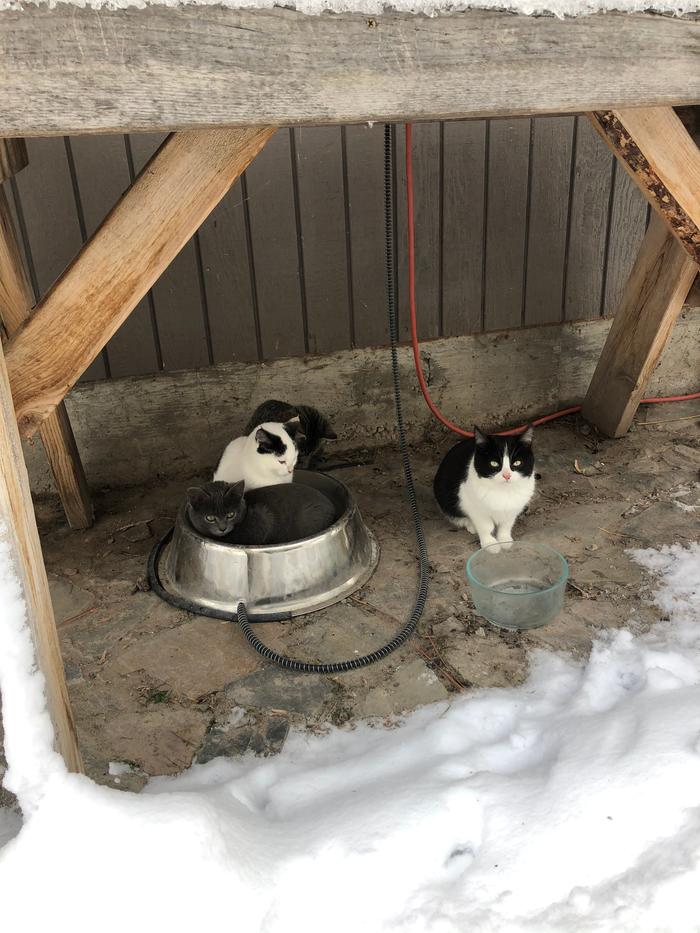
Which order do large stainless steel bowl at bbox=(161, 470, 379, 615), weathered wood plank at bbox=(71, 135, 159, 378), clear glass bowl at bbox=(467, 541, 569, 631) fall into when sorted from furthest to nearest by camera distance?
1. weathered wood plank at bbox=(71, 135, 159, 378)
2. large stainless steel bowl at bbox=(161, 470, 379, 615)
3. clear glass bowl at bbox=(467, 541, 569, 631)

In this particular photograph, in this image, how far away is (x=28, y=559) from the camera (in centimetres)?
141

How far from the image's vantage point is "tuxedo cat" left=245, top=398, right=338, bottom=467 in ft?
10.5

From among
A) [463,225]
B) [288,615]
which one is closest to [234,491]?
[288,615]

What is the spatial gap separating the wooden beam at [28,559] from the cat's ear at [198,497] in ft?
3.36

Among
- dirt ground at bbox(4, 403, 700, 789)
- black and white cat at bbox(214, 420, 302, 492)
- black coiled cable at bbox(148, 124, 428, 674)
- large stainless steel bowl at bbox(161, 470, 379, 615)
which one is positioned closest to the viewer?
dirt ground at bbox(4, 403, 700, 789)

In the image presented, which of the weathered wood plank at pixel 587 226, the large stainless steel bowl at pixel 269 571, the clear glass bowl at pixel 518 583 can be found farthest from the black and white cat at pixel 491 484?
the weathered wood plank at pixel 587 226

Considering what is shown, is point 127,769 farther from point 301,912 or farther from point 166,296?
point 166,296

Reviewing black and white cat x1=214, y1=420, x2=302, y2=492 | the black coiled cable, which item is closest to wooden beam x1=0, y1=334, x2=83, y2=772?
the black coiled cable

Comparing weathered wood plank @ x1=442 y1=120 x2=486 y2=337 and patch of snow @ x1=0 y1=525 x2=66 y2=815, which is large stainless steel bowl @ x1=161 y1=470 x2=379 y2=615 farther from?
weathered wood plank @ x1=442 y1=120 x2=486 y2=337

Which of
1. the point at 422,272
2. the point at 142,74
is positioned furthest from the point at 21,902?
the point at 422,272

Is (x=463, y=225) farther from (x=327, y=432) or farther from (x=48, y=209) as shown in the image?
(x=48, y=209)

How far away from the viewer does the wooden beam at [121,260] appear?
5.07 ft

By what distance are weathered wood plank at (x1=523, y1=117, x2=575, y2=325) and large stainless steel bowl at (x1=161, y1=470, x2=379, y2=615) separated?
1.73m

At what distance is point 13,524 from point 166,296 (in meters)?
2.02
